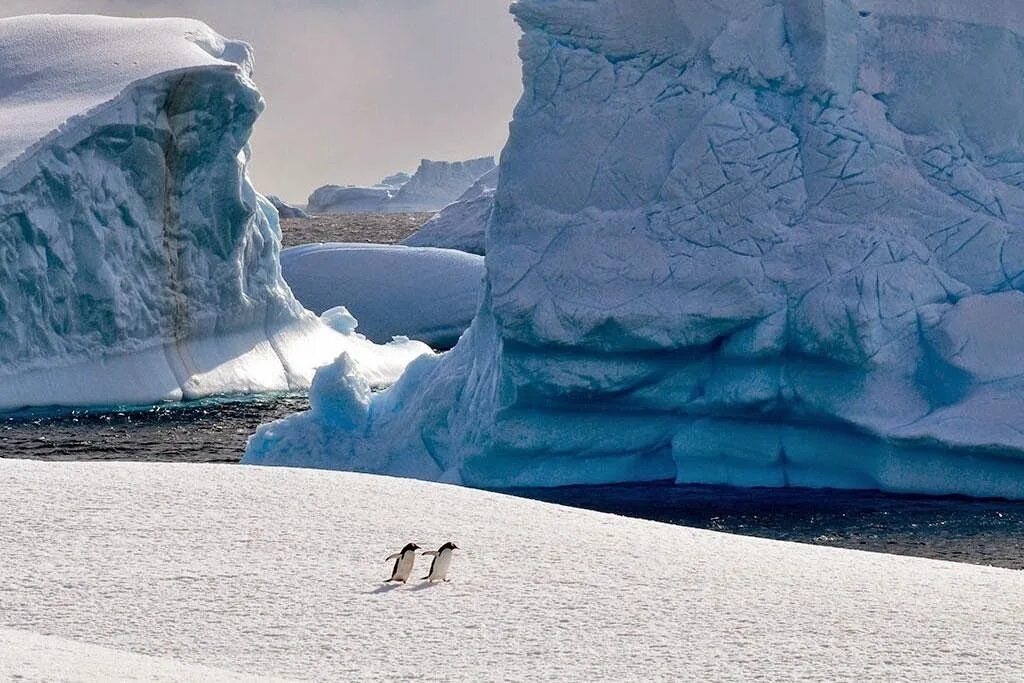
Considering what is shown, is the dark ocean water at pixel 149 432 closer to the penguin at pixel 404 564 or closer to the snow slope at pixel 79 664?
the penguin at pixel 404 564

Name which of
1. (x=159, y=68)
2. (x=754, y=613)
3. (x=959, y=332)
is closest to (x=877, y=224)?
(x=959, y=332)

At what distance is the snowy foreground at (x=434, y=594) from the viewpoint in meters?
4.98

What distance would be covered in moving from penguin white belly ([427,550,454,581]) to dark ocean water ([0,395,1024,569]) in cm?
374

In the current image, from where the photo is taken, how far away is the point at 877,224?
1119 cm

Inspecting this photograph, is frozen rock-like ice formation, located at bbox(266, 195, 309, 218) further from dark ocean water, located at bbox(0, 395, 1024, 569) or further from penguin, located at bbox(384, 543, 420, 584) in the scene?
penguin, located at bbox(384, 543, 420, 584)

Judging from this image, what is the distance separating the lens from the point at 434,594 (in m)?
5.70

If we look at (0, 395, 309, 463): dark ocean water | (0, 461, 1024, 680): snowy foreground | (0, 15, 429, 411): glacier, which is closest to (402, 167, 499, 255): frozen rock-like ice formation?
(0, 15, 429, 411): glacier

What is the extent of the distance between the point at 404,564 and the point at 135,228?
37.5ft

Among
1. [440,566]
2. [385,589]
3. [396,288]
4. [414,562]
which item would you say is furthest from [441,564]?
[396,288]

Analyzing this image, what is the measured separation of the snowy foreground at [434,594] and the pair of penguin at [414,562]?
6 centimetres

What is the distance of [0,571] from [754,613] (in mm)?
2592

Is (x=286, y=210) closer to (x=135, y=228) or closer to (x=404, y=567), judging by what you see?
(x=135, y=228)

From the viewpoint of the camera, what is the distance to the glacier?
15.7 m

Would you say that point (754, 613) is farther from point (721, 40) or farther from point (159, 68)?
point (159, 68)
